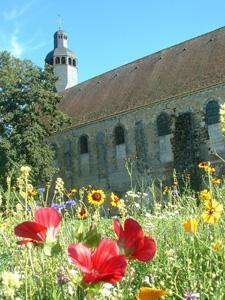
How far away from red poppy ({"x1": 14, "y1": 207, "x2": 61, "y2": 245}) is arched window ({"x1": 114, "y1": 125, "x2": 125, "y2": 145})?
86.9 feet

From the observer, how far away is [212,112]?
24.0 m

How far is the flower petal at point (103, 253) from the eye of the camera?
49.2 inches

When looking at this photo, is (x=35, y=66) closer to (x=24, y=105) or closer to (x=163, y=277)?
(x=24, y=105)

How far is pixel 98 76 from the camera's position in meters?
35.5

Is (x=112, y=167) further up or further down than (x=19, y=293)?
further up

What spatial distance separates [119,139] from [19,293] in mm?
25676

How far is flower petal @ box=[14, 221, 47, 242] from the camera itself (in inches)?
56.9

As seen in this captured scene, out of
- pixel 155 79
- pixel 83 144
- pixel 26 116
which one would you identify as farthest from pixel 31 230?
pixel 83 144

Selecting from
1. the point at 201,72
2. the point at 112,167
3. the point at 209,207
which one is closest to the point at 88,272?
the point at 209,207

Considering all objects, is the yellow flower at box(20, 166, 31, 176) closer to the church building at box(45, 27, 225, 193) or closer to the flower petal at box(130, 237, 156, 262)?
the flower petal at box(130, 237, 156, 262)

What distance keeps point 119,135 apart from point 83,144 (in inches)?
138

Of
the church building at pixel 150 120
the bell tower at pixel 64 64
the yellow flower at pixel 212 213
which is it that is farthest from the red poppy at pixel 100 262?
the bell tower at pixel 64 64

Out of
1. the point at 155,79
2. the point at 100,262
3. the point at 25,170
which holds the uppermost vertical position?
the point at 155,79

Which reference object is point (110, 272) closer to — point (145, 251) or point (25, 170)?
point (145, 251)
